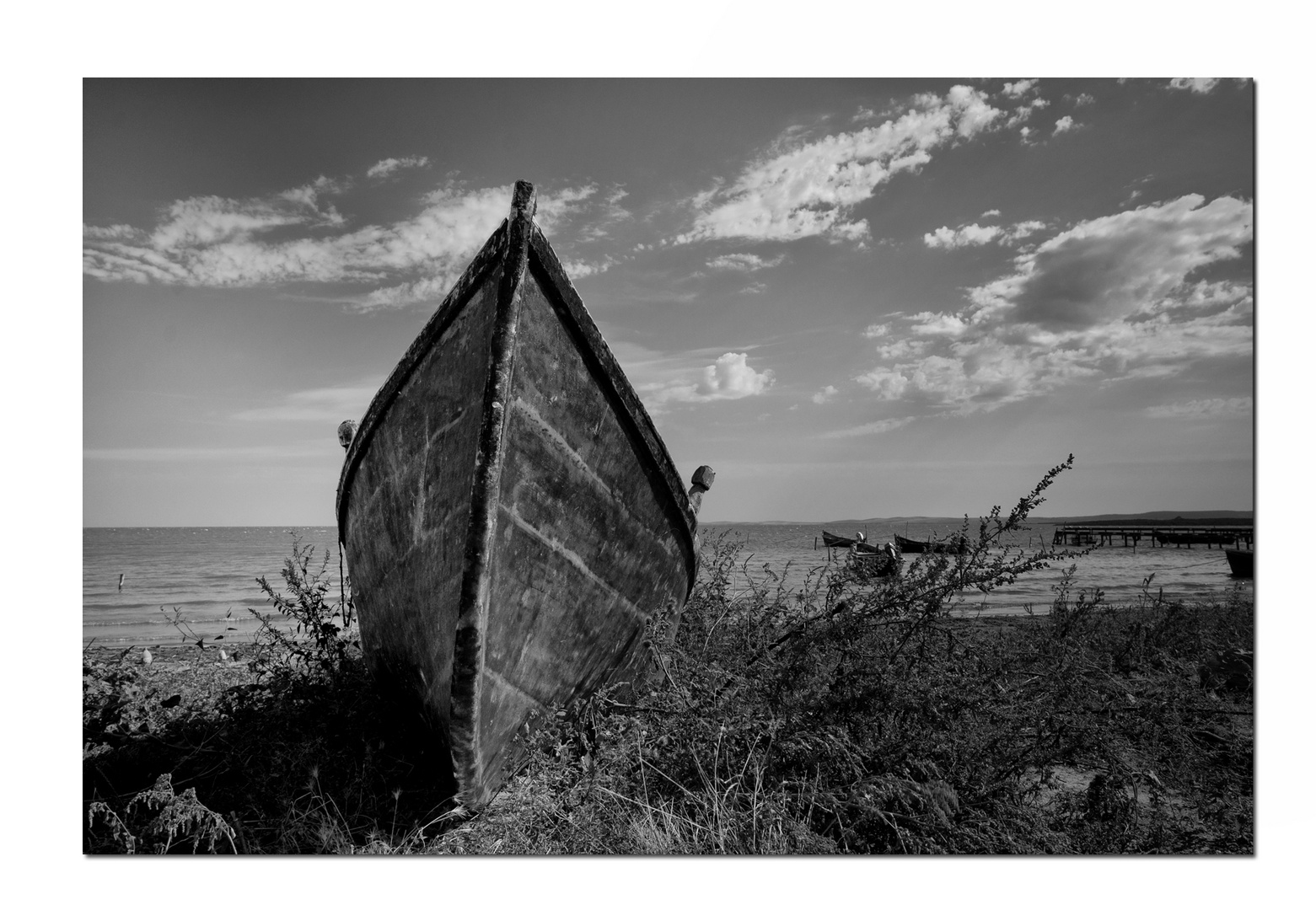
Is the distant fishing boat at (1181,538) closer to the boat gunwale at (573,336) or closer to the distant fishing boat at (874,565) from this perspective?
the distant fishing boat at (874,565)

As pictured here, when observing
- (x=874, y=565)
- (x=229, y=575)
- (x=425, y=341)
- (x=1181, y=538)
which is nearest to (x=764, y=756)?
(x=874, y=565)

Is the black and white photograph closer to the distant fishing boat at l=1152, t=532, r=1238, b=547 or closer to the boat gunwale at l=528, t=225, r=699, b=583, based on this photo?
the boat gunwale at l=528, t=225, r=699, b=583

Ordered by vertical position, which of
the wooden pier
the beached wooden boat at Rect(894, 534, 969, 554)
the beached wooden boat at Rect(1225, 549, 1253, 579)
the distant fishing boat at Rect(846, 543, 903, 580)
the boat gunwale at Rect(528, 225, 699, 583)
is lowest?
the wooden pier

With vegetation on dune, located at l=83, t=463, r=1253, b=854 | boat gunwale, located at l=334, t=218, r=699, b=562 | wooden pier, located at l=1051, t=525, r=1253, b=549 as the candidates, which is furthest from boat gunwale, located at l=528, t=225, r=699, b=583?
wooden pier, located at l=1051, t=525, r=1253, b=549

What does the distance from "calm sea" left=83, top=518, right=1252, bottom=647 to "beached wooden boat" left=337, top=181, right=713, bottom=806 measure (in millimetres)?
1419

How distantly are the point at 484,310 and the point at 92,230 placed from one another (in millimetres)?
2395

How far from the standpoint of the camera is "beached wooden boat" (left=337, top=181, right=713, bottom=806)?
264 cm

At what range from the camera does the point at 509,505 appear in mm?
2688

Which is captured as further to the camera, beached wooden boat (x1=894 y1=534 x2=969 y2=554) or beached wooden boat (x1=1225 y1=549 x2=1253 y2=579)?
beached wooden boat (x1=1225 y1=549 x2=1253 y2=579)

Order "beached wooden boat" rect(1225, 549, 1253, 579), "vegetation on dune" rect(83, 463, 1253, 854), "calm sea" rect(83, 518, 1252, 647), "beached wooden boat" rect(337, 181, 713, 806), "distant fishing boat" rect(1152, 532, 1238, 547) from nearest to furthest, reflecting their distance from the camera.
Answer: "beached wooden boat" rect(337, 181, 713, 806) → "vegetation on dune" rect(83, 463, 1253, 854) → "calm sea" rect(83, 518, 1252, 647) → "beached wooden boat" rect(1225, 549, 1253, 579) → "distant fishing boat" rect(1152, 532, 1238, 547)

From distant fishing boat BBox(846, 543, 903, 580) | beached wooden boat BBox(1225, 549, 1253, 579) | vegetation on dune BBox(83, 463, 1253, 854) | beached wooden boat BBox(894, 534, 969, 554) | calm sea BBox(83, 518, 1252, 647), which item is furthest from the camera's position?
beached wooden boat BBox(1225, 549, 1253, 579)

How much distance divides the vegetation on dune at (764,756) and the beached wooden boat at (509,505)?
0.38 m

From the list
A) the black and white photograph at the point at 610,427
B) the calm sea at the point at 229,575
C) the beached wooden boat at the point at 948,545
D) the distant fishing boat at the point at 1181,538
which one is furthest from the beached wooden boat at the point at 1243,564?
the distant fishing boat at the point at 1181,538

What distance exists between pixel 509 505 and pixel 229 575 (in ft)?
57.2
